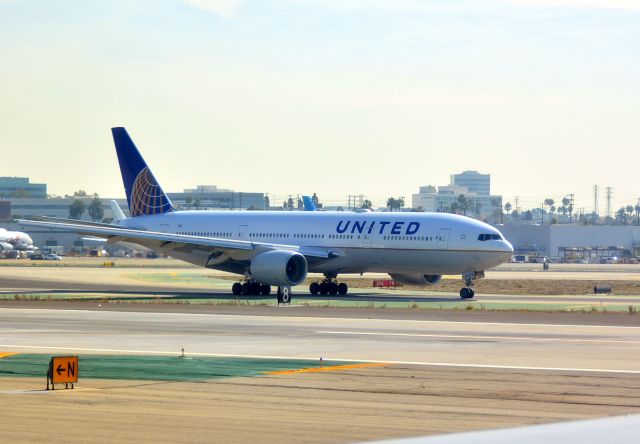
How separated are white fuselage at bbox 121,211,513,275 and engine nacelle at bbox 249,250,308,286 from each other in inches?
115

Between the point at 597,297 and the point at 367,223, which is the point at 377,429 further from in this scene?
the point at 597,297

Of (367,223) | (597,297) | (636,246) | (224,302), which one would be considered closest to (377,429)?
(224,302)

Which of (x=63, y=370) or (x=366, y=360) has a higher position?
(x=63, y=370)

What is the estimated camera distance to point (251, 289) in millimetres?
53250

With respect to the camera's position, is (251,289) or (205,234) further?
(205,234)

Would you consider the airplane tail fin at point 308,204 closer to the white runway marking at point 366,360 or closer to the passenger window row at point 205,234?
the passenger window row at point 205,234

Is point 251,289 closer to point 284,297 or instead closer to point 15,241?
point 284,297

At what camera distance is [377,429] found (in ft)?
47.0

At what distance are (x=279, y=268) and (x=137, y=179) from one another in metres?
14.6

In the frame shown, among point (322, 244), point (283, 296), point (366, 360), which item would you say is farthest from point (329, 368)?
point (322, 244)

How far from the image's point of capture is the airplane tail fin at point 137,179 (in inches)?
2420

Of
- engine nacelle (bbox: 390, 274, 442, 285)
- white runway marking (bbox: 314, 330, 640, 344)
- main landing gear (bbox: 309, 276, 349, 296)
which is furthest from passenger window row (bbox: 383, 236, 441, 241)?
white runway marking (bbox: 314, 330, 640, 344)

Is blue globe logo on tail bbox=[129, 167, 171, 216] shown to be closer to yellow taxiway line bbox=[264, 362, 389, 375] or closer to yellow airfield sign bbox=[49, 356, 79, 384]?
yellow taxiway line bbox=[264, 362, 389, 375]

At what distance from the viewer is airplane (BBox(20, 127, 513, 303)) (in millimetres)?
51312
